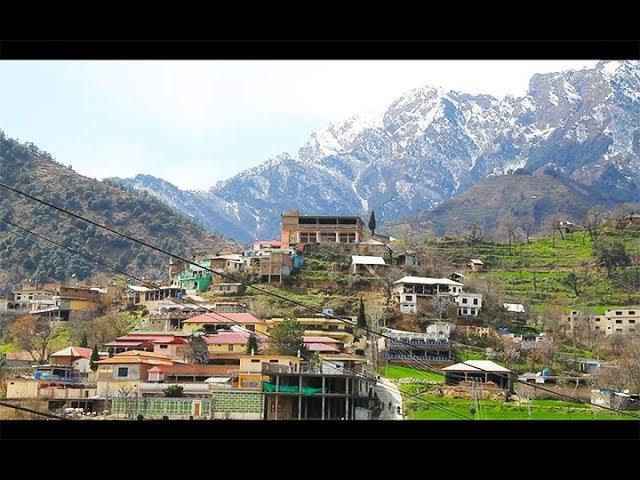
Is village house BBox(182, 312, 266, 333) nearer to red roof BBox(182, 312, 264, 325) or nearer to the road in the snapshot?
red roof BBox(182, 312, 264, 325)

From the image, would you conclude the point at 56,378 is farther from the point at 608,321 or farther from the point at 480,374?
the point at 608,321

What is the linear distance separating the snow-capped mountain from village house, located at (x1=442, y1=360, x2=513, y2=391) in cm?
6041

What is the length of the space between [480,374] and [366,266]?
7.17 m

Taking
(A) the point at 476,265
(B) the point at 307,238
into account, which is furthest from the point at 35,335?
(A) the point at 476,265

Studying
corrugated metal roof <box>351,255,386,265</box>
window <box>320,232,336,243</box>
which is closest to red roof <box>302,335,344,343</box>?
corrugated metal roof <box>351,255,386,265</box>

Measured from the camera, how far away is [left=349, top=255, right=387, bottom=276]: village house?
24.6 metres

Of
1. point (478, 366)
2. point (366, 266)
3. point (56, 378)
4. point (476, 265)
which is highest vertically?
point (476, 265)

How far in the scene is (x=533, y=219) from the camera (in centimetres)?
5862

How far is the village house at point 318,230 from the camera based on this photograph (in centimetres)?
2742

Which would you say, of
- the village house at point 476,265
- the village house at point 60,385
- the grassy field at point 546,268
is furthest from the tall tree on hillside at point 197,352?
the village house at point 476,265

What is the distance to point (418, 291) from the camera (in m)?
23.2

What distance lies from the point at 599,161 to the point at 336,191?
27068 mm

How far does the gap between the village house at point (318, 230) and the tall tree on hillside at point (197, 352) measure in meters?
8.03
